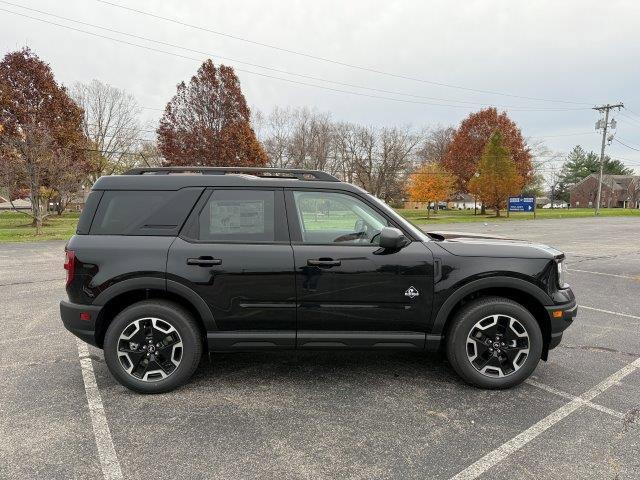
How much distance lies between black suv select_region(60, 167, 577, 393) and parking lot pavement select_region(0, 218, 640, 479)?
1.13 ft

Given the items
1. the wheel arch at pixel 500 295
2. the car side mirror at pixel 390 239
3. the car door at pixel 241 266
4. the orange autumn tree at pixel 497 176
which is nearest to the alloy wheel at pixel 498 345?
the wheel arch at pixel 500 295

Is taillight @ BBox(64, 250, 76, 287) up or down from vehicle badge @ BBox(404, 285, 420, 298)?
up

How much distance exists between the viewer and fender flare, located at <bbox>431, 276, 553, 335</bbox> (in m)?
3.46

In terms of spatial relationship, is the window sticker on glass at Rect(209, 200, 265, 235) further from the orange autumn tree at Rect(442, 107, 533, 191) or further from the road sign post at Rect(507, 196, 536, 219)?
the orange autumn tree at Rect(442, 107, 533, 191)

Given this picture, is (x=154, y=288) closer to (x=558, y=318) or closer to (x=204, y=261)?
(x=204, y=261)

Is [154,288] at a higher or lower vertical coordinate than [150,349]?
higher

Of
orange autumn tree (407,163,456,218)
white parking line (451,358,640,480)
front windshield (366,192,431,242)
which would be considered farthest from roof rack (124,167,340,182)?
orange autumn tree (407,163,456,218)

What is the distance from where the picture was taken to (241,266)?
3.39m

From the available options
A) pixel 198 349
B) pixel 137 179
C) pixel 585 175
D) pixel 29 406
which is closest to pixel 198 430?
pixel 198 349

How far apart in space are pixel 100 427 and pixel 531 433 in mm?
3087

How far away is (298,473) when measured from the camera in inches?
96.5

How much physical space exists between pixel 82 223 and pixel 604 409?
4542 millimetres

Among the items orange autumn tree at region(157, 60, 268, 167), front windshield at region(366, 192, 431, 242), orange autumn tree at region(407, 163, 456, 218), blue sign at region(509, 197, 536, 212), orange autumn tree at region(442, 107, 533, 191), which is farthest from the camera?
orange autumn tree at region(442, 107, 533, 191)

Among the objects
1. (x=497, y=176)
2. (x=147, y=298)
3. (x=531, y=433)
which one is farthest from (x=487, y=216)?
(x=147, y=298)
